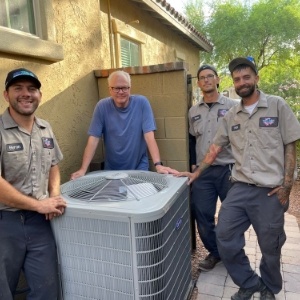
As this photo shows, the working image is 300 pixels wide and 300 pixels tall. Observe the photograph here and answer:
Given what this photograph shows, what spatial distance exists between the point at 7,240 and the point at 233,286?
6.63 feet

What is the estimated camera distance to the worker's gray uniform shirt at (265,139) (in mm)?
2295

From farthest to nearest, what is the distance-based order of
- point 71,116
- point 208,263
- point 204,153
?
1. point 208,263
2. point 204,153
3. point 71,116

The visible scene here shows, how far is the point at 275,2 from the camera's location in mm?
14531

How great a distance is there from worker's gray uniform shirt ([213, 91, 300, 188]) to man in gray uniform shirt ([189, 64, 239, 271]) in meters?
0.46

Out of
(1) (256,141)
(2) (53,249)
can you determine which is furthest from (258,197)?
(2) (53,249)

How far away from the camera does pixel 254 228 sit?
2.45 m

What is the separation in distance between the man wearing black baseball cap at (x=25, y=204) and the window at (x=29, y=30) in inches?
14.1

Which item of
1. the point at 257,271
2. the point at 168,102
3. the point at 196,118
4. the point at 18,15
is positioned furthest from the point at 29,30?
the point at 257,271

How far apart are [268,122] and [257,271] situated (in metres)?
1.57

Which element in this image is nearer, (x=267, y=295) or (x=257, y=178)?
(x=257, y=178)

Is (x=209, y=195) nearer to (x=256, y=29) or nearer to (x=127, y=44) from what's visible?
(x=127, y=44)

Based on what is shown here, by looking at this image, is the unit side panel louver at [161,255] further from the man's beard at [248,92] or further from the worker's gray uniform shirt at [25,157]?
the man's beard at [248,92]

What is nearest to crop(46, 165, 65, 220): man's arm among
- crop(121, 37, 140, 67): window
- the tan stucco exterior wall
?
the tan stucco exterior wall

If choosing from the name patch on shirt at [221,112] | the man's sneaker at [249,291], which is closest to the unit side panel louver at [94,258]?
the man's sneaker at [249,291]
